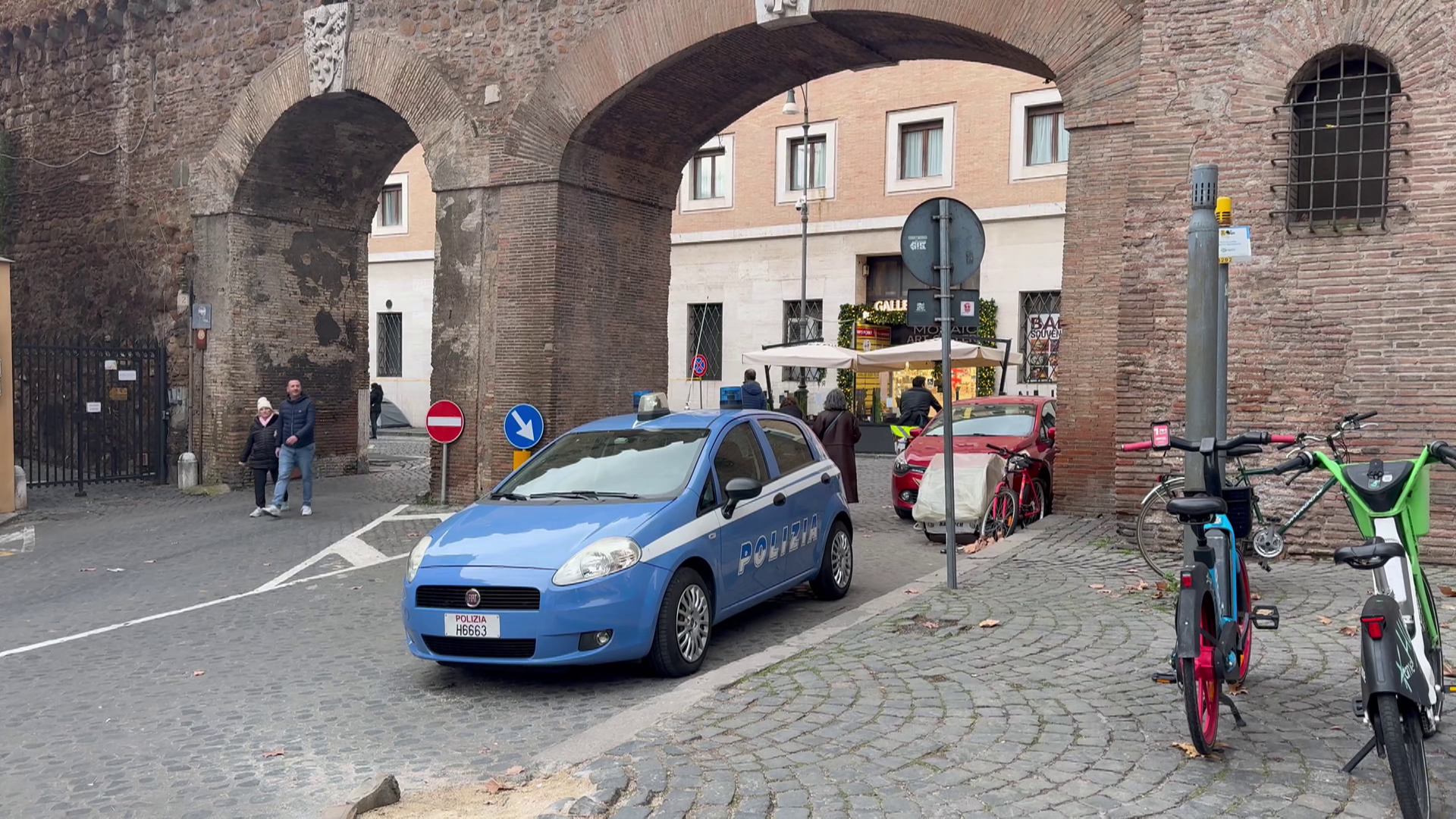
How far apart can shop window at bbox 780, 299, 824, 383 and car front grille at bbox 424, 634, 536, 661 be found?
23.7 meters

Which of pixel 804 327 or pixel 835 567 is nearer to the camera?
pixel 835 567

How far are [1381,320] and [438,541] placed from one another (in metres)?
7.13

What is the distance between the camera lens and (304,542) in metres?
12.3

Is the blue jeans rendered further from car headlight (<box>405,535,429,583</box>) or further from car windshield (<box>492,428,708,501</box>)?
car headlight (<box>405,535,429,583</box>)

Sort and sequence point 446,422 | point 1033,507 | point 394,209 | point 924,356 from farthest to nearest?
point 394,209 < point 924,356 < point 446,422 < point 1033,507

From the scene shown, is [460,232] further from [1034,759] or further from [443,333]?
[1034,759]

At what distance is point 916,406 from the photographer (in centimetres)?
1816

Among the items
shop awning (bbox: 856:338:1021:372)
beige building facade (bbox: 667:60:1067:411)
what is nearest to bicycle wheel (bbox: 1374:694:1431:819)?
shop awning (bbox: 856:338:1021:372)

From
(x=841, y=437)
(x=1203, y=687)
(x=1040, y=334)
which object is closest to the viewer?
(x=1203, y=687)

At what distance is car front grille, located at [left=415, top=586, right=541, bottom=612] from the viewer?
6051mm

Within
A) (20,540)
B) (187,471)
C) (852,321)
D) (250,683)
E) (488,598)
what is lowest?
(20,540)

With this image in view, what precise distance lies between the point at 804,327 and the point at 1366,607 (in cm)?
2590

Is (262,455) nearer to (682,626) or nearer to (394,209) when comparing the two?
(682,626)

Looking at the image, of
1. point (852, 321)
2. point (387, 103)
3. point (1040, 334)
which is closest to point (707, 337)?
point (852, 321)
